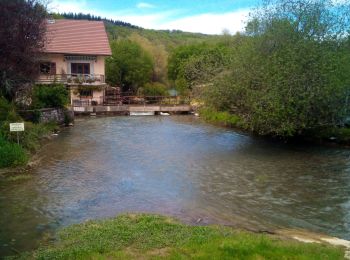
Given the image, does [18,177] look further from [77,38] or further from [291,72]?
[77,38]

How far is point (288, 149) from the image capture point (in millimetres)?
24234

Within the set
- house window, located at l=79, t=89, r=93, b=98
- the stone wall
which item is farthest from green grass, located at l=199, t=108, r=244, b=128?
house window, located at l=79, t=89, r=93, b=98

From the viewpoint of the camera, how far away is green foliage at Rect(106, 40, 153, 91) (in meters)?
55.0

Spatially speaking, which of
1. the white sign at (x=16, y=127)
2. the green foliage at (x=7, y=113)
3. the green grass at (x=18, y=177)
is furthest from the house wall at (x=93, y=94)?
the green grass at (x=18, y=177)

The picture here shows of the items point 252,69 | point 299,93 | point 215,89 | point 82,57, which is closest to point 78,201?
point 299,93

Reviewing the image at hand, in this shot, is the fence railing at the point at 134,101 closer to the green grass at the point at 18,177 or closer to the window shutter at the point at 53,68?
the window shutter at the point at 53,68

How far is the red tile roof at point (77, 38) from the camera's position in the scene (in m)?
47.5

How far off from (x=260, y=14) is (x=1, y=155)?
19.4m

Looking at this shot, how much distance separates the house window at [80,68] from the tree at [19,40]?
22983 millimetres

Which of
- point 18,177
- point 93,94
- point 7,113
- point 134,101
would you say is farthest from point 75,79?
point 18,177

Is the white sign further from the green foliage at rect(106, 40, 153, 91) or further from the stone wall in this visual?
the green foliage at rect(106, 40, 153, 91)

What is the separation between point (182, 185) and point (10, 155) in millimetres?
7436

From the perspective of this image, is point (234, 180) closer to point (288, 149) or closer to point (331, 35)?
point (288, 149)

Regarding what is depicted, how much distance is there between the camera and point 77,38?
4931 centimetres
